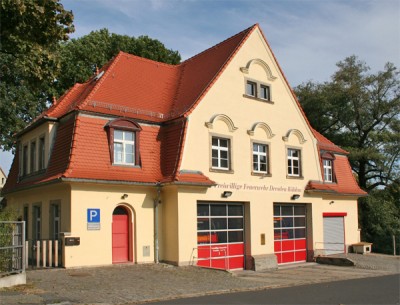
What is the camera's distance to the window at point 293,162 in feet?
83.5

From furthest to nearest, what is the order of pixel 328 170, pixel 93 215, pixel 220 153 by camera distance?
pixel 328 170
pixel 220 153
pixel 93 215

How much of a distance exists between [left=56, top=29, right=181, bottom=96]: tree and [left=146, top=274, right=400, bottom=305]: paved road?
77.3ft

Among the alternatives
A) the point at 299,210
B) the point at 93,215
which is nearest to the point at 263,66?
the point at 299,210

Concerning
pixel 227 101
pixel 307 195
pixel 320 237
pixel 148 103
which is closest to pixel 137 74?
pixel 148 103

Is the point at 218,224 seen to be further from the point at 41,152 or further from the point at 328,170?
the point at 328,170

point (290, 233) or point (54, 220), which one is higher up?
point (54, 220)

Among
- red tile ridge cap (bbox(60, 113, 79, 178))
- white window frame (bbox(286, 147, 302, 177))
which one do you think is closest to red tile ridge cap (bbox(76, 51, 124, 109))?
red tile ridge cap (bbox(60, 113, 79, 178))

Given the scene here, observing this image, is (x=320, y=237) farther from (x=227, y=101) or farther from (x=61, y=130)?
(x=61, y=130)

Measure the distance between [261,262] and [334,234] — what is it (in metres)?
8.95

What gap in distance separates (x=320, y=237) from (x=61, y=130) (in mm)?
14809

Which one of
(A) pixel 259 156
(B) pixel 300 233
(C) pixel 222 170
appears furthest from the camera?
(B) pixel 300 233

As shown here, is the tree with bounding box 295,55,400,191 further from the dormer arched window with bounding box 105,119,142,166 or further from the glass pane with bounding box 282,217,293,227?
the dormer arched window with bounding box 105,119,142,166

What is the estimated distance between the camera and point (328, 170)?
98.7 feet

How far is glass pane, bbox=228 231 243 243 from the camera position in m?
22.4
